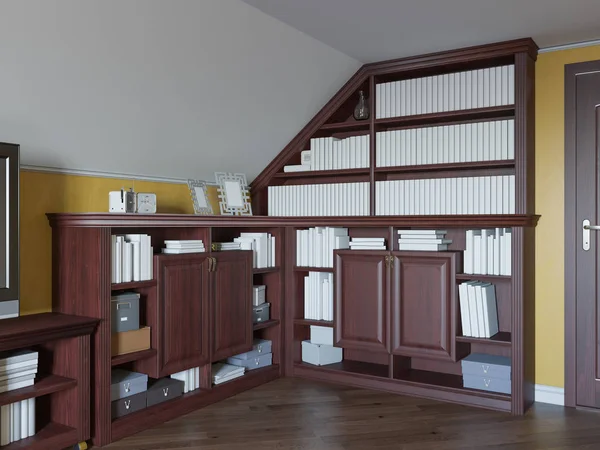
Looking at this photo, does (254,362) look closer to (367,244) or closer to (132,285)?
(367,244)

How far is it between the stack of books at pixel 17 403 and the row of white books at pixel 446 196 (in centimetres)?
248

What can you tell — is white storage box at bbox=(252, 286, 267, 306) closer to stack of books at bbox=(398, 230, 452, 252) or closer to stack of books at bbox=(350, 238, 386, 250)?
stack of books at bbox=(350, 238, 386, 250)

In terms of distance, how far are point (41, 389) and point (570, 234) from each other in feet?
10.6

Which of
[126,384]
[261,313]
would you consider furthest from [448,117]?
[126,384]

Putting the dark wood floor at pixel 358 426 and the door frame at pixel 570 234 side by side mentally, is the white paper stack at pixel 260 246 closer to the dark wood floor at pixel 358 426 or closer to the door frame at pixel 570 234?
the dark wood floor at pixel 358 426

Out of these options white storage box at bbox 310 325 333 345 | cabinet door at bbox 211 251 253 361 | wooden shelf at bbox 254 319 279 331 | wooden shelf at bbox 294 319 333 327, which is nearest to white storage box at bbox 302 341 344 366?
white storage box at bbox 310 325 333 345

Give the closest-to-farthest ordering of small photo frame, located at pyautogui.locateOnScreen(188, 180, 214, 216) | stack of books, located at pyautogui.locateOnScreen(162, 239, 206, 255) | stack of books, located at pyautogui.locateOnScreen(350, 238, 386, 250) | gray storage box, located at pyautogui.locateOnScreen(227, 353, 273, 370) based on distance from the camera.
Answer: stack of books, located at pyautogui.locateOnScreen(162, 239, 206, 255) → small photo frame, located at pyautogui.locateOnScreen(188, 180, 214, 216) → stack of books, located at pyautogui.locateOnScreen(350, 238, 386, 250) → gray storage box, located at pyautogui.locateOnScreen(227, 353, 273, 370)

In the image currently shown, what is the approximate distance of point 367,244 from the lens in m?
4.15

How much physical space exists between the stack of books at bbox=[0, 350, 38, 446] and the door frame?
126 inches

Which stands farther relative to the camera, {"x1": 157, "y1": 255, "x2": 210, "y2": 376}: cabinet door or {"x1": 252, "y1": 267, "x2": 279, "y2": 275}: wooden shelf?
{"x1": 252, "y1": 267, "x2": 279, "y2": 275}: wooden shelf

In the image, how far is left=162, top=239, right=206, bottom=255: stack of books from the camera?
3.57 m

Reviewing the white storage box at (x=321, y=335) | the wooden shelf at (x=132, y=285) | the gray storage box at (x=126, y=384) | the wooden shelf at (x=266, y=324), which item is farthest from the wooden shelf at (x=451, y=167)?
the gray storage box at (x=126, y=384)

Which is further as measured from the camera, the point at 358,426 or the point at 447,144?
the point at 447,144

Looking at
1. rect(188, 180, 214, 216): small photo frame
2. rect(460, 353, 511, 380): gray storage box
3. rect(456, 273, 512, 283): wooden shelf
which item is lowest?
rect(460, 353, 511, 380): gray storage box
